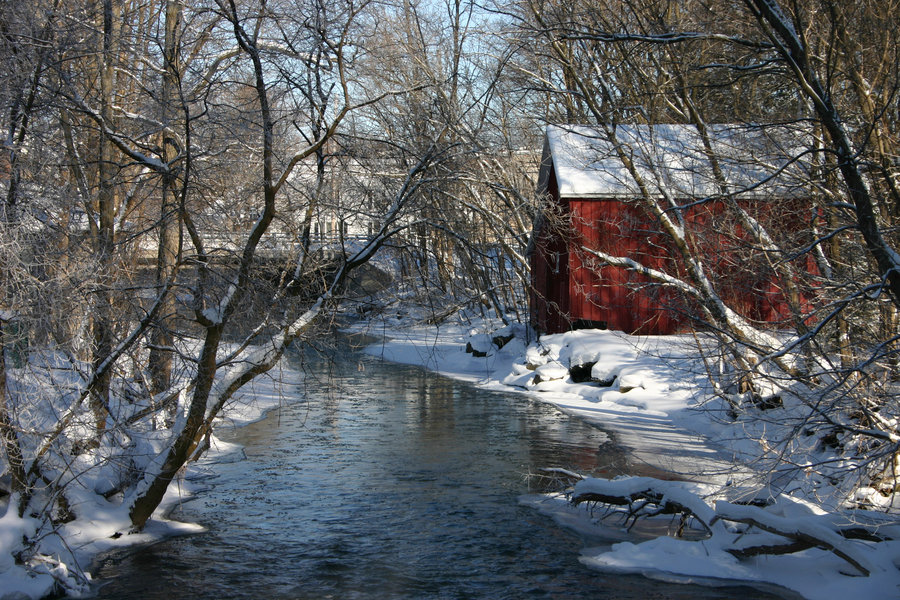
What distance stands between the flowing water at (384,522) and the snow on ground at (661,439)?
36cm

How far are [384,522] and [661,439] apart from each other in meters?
5.12

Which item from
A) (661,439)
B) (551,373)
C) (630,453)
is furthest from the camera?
(551,373)

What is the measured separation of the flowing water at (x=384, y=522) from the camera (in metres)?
6.47

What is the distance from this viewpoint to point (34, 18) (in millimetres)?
6656

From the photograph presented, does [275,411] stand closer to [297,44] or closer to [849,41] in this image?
[297,44]

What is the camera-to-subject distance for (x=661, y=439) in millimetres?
11555

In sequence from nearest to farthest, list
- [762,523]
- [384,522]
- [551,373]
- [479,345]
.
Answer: [762,523] → [384,522] → [551,373] → [479,345]

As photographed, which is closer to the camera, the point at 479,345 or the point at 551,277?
the point at 551,277

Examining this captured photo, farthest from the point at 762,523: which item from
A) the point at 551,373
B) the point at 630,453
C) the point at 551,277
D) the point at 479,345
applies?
the point at 479,345

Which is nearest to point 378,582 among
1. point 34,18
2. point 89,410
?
point 89,410

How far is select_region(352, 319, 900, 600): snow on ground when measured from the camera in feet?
21.0

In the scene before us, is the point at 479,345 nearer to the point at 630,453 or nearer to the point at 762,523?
the point at 630,453

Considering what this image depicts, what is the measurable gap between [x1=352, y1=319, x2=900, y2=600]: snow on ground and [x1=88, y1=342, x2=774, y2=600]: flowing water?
1.19 ft

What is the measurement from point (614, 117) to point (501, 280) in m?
12.4
